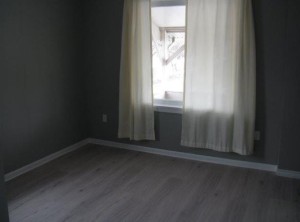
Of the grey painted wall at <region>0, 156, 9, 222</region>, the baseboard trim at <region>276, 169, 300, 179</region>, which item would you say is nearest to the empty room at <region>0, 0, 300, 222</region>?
the baseboard trim at <region>276, 169, 300, 179</region>

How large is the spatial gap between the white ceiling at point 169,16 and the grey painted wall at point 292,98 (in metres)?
1.25

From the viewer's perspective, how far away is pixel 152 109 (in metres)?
3.69

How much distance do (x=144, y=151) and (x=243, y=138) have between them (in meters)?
1.37

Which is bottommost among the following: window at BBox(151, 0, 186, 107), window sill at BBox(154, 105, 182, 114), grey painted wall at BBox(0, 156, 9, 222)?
grey painted wall at BBox(0, 156, 9, 222)

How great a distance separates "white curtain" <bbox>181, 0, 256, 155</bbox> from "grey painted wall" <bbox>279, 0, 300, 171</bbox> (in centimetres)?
34

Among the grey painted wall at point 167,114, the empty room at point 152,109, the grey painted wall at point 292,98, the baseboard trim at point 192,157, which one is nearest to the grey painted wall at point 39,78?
the empty room at point 152,109

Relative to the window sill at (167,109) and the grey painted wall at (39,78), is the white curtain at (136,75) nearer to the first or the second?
the window sill at (167,109)

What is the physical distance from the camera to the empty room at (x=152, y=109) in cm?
270

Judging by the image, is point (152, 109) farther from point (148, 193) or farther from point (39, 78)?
point (39, 78)

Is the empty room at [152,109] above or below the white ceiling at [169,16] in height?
below

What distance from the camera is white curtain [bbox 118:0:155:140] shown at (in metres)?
3.52

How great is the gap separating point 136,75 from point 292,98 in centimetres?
182

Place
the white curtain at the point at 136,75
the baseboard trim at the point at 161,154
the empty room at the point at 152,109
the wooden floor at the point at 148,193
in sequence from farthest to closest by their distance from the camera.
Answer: the white curtain at the point at 136,75, the baseboard trim at the point at 161,154, the empty room at the point at 152,109, the wooden floor at the point at 148,193

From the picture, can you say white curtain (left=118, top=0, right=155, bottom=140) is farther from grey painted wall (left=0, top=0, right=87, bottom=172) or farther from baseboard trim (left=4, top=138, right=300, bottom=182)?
grey painted wall (left=0, top=0, right=87, bottom=172)
